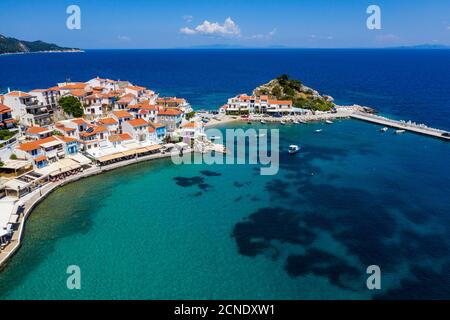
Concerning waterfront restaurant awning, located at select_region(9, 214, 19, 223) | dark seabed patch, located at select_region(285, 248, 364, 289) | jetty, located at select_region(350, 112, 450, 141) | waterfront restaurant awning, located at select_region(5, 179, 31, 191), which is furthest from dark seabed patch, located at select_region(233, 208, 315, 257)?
jetty, located at select_region(350, 112, 450, 141)

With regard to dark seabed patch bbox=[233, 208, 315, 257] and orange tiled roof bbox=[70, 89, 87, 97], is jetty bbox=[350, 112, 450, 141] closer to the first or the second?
dark seabed patch bbox=[233, 208, 315, 257]

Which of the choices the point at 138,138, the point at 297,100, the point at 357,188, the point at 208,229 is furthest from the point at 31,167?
the point at 297,100

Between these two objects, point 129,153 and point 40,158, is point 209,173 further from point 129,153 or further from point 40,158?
point 40,158

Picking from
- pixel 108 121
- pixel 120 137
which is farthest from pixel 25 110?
pixel 120 137

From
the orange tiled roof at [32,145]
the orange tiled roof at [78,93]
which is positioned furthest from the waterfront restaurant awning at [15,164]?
the orange tiled roof at [78,93]

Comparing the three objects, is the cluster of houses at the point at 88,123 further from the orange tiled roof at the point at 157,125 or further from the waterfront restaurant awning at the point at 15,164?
the waterfront restaurant awning at the point at 15,164

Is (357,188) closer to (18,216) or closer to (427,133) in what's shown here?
(427,133)
